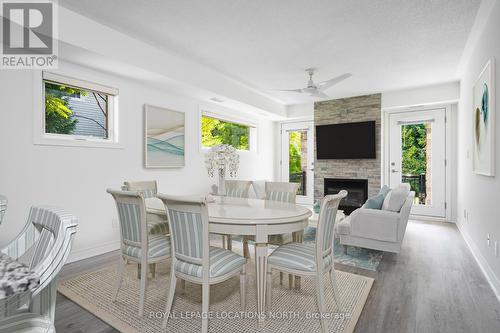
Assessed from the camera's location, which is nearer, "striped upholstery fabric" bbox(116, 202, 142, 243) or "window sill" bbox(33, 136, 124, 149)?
"striped upholstery fabric" bbox(116, 202, 142, 243)

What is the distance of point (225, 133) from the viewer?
5.91 m

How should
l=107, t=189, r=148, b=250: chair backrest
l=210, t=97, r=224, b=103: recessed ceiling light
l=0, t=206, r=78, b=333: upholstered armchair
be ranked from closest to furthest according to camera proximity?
l=0, t=206, r=78, b=333: upholstered armchair → l=107, t=189, r=148, b=250: chair backrest → l=210, t=97, r=224, b=103: recessed ceiling light

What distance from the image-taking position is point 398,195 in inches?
126

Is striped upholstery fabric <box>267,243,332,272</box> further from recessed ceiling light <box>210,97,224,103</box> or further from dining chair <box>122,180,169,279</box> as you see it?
recessed ceiling light <box>210,97,224,103</box>

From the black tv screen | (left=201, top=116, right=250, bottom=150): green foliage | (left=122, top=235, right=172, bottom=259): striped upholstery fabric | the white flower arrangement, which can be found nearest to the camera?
(left=122, top=235, right=172, bottom=259): striped upholstery fabric

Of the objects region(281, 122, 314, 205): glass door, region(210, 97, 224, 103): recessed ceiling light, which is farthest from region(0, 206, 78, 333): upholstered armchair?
region(281, 122, 314, 205): glass door

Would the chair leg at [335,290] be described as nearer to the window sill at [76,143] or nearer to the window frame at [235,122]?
the window sill at [76,143]

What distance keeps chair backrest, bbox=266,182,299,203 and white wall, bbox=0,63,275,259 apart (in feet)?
6.28

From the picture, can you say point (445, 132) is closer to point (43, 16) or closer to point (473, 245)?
point (473, 245)

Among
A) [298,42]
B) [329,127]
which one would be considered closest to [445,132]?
[329,127]

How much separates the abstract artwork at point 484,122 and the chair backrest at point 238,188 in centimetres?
247

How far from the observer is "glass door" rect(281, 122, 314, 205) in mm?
6945

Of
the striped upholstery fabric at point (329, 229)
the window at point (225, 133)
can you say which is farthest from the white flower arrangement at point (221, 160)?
the window at point (225, 133)

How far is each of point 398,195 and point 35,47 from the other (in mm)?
4187
